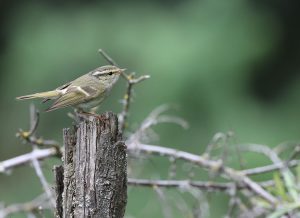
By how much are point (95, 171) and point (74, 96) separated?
3.30 feet

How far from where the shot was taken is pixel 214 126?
25.5ft

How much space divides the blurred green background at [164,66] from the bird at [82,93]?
2958 millimetres

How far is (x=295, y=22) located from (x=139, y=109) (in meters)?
2.30

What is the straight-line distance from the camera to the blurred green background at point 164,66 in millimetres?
7742

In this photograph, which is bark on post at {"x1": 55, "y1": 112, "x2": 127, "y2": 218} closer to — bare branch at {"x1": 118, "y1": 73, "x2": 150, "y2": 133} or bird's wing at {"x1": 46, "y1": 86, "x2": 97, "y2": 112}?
bird's wing at {"x1": 46, "y1": 86, "x2": 97, "y2": 112}

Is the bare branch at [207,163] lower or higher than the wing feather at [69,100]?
lower

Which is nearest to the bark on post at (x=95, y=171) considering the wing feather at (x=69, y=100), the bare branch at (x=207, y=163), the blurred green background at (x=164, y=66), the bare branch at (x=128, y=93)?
the wing feather at (x=69, y=100)

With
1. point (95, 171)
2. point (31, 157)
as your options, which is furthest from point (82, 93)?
point (95, 171)

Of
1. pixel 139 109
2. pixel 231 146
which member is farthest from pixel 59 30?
pixel 231 146

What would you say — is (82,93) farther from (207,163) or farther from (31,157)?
(207,163)

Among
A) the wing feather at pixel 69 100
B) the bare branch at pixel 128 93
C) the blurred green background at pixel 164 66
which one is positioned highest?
the blurred green background at pixel 164 66

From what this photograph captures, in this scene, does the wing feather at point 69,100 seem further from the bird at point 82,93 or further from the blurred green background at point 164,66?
the blurred green background at point 164,66

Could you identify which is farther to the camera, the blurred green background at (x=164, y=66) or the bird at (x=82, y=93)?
the blurred green background at (x=164, y=66)

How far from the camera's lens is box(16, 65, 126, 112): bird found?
386 centimetres
